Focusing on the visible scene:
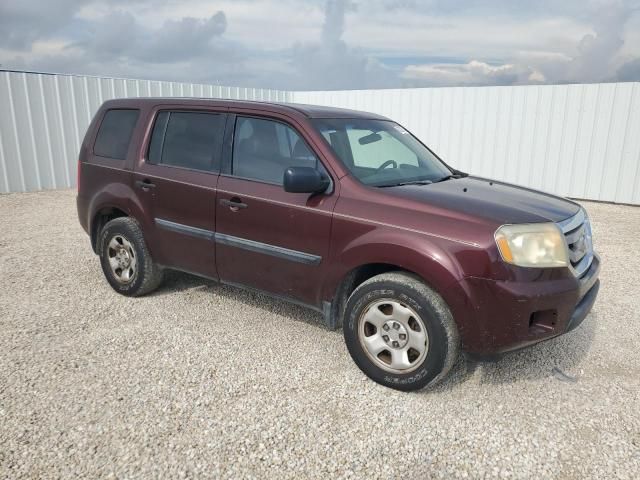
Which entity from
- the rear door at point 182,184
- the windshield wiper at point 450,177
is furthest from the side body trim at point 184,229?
the windshield wiper at point 450,177

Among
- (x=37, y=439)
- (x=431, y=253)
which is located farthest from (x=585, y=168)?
(x=37, y=439)

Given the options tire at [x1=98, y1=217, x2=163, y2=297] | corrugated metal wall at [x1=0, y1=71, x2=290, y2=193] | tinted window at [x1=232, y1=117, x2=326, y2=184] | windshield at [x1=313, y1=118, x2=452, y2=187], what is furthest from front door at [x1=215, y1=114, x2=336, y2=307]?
corrugated metal wall at [x1=0, y1=71, x2=290, y2=193]

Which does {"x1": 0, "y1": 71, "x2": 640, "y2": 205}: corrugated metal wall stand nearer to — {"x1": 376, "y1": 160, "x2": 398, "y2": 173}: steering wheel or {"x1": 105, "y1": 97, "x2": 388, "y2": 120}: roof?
{"x1": 105, "y1": 97, "x2": 388, "y2": 120}: roof

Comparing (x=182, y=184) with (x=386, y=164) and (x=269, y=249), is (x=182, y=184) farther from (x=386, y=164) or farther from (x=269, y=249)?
(x=386, y=164)

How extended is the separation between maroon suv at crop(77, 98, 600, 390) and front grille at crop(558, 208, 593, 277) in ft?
0.05

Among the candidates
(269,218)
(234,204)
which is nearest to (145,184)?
(234,204)

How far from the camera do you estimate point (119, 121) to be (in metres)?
4.64

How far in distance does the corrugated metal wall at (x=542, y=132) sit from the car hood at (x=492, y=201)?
8.49 meters

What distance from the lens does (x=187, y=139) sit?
412cm

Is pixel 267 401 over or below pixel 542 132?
below

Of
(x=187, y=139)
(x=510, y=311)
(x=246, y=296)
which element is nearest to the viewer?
(x=510, y=311)

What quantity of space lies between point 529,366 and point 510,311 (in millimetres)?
1024

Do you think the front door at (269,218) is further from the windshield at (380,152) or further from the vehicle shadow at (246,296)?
the vehicle shadow at (246,296)

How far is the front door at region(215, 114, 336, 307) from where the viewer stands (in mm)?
3375
